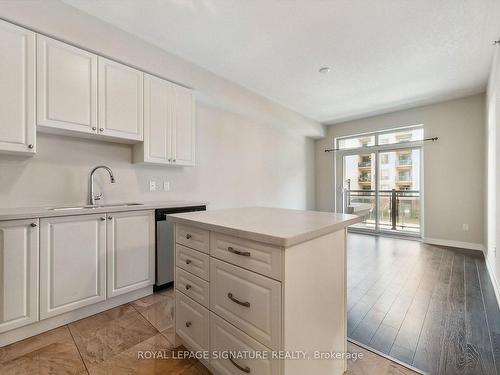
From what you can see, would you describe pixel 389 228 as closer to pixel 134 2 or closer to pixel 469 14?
pixel 469 14

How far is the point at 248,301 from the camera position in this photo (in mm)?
1044

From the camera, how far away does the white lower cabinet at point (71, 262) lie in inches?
67.0

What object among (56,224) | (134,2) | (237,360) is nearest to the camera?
(237,360)

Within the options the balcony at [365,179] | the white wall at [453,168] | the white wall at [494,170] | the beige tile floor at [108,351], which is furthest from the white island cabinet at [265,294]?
the balcony at [365,179]

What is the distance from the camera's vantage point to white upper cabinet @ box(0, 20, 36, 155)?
1.66 m

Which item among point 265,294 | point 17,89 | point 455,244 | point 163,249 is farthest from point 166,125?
point 455,244

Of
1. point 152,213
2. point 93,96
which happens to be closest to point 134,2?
point 93,96

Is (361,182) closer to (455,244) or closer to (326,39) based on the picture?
(455,244)

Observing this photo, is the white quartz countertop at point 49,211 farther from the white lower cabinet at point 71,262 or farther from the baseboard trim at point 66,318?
the baseboard trim at point 66,318

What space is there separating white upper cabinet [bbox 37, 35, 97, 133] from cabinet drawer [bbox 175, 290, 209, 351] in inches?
67.5

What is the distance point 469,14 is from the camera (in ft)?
6.84

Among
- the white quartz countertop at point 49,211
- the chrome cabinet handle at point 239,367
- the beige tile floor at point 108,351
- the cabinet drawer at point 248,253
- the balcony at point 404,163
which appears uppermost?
the balcony at point 404,163

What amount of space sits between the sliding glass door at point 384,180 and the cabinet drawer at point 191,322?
13.4 ft

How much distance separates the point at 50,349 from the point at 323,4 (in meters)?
3.40
